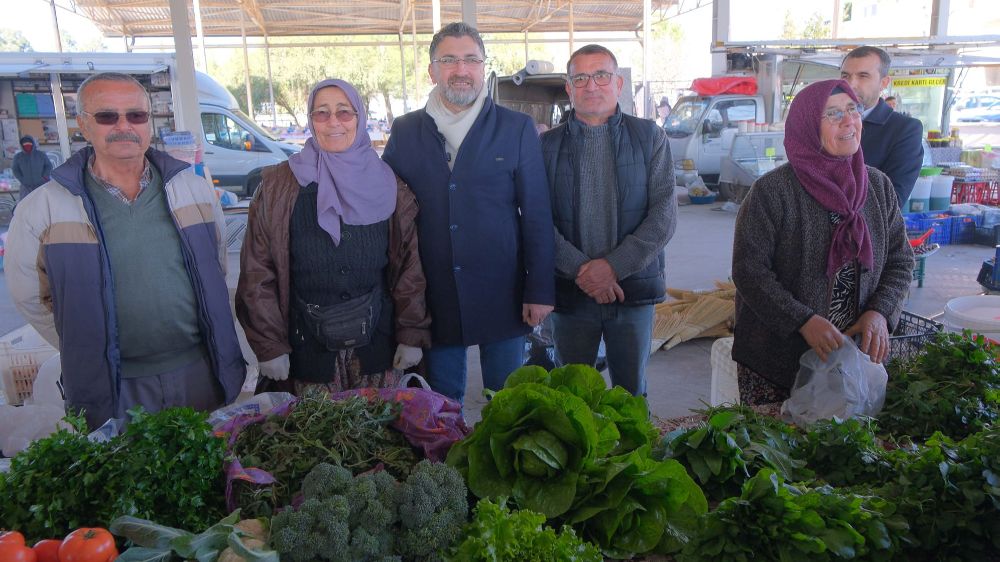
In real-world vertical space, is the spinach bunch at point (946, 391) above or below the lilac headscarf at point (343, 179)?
below

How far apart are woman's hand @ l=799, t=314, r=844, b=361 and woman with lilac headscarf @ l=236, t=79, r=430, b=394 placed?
1.44 meters

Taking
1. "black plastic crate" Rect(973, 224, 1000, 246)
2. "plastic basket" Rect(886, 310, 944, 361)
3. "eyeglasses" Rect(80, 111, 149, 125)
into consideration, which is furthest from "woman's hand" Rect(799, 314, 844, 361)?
"black plastic crate" Rect(973, 224, 1000, 246)

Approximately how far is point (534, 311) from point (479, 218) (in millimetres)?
428

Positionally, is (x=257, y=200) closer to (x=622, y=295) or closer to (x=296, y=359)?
(x=296, y=359)

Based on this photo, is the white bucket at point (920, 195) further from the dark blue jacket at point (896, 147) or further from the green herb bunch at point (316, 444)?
the green herb bunch at point (316, 444)

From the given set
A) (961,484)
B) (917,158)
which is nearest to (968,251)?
(917,158)

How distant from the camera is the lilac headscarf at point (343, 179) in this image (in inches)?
96.9

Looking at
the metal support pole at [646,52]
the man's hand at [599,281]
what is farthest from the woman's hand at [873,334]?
the metal support pole at [646,52]

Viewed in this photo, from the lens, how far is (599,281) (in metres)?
2.86

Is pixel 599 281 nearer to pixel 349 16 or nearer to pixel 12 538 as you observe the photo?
pixel 12 538

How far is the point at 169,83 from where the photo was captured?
6.39 metres

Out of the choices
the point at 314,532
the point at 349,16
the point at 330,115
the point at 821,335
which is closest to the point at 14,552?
the point at 314,532

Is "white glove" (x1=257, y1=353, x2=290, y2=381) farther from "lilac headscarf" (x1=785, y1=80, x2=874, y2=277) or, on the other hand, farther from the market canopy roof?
the market canopy roof

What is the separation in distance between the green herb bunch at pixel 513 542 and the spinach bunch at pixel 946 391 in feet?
4.04
